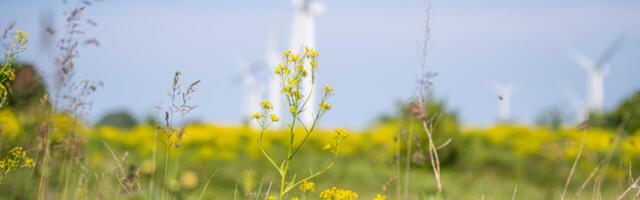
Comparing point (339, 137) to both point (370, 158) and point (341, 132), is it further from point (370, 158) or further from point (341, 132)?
point (370, 158)

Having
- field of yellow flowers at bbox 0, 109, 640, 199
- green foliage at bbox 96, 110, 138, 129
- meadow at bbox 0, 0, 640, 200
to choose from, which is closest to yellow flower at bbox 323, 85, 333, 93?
meadow at bbox 0, 0, 640, 200

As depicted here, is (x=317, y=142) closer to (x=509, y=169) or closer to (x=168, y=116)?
(x=509, y=169)

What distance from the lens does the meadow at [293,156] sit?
1961 mm

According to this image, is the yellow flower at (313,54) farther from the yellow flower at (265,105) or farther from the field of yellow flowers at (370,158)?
the field of yellow flowers at (370,158)

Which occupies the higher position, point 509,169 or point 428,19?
point 428,19

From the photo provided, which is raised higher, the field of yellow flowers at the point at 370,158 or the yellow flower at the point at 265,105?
the yellow flower at the point at 265,105

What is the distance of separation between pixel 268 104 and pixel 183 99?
0.38 meters

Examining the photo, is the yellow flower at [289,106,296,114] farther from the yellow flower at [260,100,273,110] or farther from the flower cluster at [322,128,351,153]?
the flower cluster at [322,128,351,153]

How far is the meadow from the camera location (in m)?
1.96

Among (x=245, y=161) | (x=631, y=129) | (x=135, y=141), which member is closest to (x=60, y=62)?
(x=245, y=161)

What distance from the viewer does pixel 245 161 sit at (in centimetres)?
899

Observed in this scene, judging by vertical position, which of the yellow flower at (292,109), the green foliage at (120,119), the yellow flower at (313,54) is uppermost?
the yellow flower at (313,54)

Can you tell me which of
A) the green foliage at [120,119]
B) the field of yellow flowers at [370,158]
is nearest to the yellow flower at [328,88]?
the field of yellow flowers at [370,158]

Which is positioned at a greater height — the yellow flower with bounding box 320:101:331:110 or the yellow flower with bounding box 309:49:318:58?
the yellow flower with bounding box 309:49:318:58
